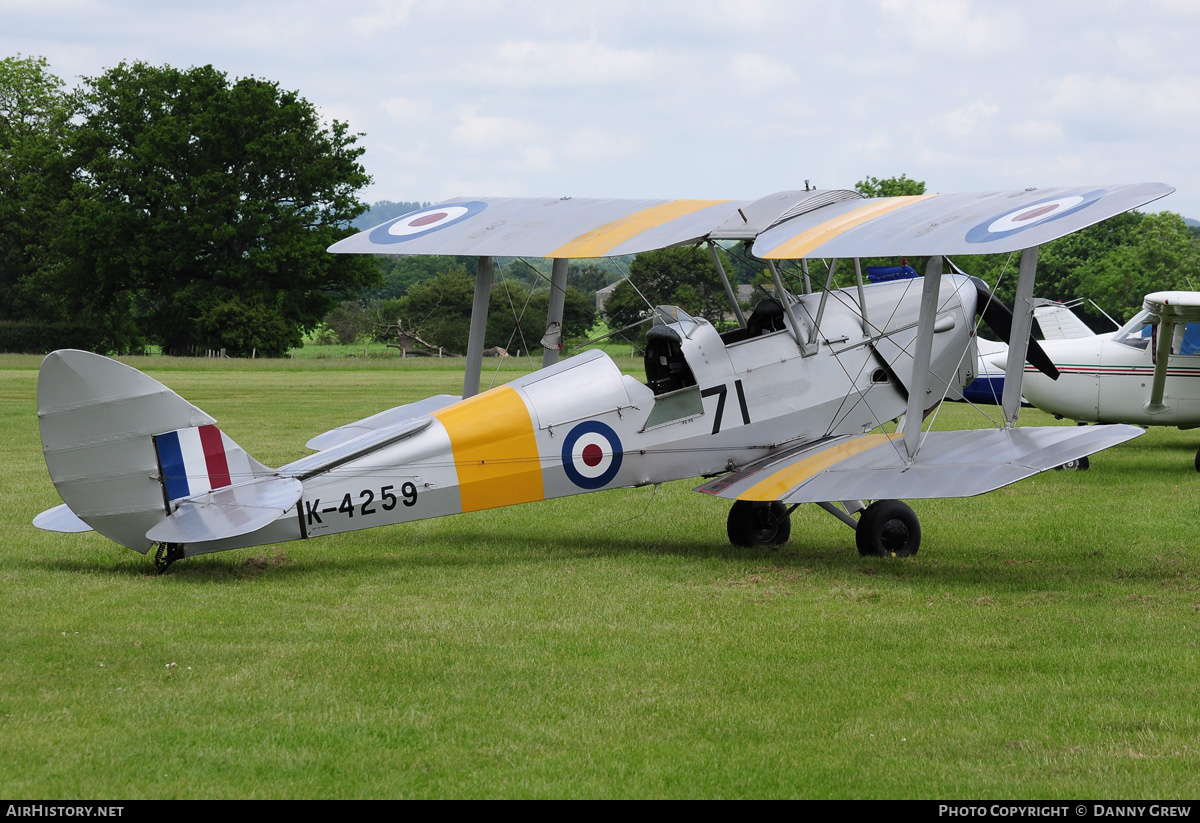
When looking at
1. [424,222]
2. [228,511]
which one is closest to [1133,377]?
[424,222]

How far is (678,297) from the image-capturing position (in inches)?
1689

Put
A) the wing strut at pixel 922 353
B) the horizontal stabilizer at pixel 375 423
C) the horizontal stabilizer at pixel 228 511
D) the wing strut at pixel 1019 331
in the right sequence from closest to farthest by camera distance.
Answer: the horizontal stabilizer at pixel 228 511 < the wing strut at pixel 922 353 < the wing strut at pixel 1019 331 < the horizontal stabilizer at pixel 375 423

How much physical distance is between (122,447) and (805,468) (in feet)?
15.0

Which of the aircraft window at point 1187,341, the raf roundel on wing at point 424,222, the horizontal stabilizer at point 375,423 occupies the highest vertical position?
the raf roundel on wing at point 424,222

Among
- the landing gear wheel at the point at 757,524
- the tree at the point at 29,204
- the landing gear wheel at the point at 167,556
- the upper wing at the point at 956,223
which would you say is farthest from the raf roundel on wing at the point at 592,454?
the tree at the point at 29,204

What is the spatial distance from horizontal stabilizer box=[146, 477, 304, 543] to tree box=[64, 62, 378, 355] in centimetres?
4465

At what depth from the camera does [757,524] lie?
9875 millimetres

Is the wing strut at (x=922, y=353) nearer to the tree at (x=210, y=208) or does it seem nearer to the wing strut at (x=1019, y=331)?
the wing strut at (x=1019, y=331)

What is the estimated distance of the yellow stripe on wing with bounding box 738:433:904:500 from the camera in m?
8.38

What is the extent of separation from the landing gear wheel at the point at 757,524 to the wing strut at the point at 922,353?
1497 mm

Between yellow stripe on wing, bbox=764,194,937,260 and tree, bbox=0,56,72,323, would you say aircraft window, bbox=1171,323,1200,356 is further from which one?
tree, bbox=0,56,72,323

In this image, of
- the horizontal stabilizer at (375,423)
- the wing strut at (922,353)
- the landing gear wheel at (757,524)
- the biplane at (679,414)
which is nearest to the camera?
the biplane at (679,414)

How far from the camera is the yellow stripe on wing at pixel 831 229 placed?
7902 mm
